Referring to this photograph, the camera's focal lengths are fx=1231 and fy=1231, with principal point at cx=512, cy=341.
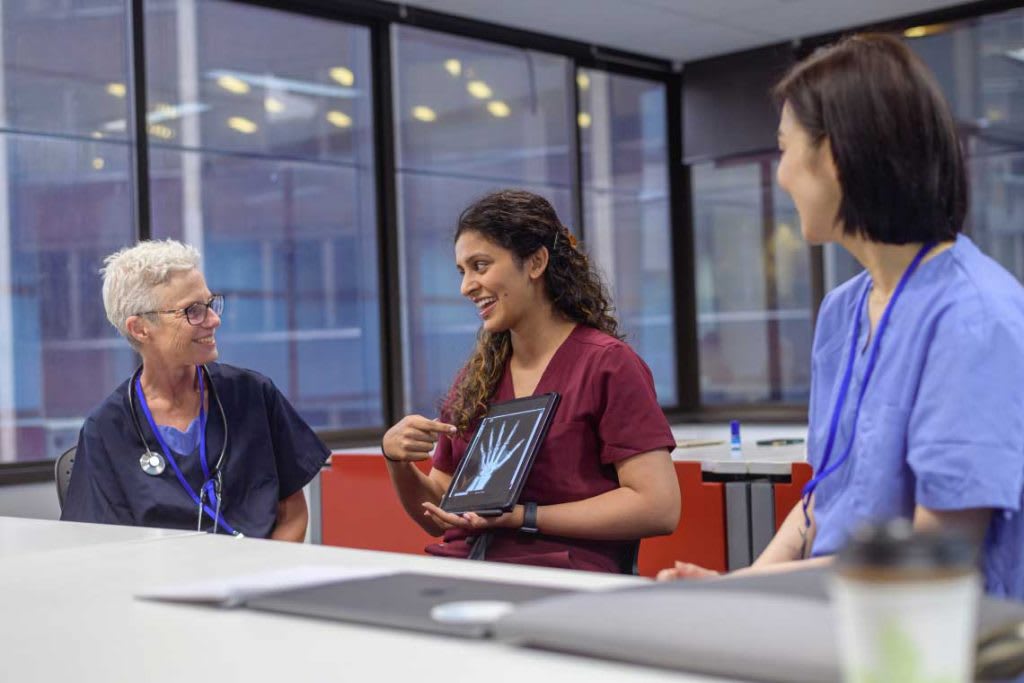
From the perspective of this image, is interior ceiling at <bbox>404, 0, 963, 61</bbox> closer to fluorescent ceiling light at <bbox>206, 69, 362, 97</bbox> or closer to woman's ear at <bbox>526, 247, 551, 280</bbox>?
fluorescent ceiling light at <bbox>206, 69, 362, 97</bbox>

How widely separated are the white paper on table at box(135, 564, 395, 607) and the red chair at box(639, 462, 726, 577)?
2288 millimetres

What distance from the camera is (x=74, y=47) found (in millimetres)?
4805

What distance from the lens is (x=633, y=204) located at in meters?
7.11

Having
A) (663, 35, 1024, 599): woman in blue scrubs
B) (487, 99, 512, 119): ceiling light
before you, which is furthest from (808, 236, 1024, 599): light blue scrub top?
(487, 99, 512, 119): ceiling light

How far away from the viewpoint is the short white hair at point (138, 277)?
275 cm

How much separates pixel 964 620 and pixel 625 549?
1.78 metres

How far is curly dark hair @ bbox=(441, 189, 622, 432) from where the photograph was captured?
2461mm

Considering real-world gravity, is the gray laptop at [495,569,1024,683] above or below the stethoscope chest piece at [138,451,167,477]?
above

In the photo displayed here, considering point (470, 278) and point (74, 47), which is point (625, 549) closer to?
point (470, 278)

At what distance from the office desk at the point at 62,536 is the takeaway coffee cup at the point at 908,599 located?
4.86 ft

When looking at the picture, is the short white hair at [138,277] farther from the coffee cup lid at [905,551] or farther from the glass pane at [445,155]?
the glass pane at [445,155]

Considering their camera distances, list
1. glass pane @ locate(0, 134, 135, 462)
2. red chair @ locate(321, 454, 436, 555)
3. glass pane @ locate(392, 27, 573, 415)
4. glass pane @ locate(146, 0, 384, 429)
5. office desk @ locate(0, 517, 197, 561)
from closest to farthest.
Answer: office desk @ locate(0, 517, 197, 561) → red chair @ locate(321, 454, 436, 555) → glass pane @ locate(0, 134, 135, 462) → glass pane @ locate(146, 0, 384, 429) → glass pane @ locate(392, 27, 573, 415)

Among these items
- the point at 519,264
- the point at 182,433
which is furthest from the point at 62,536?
the point at 519,264

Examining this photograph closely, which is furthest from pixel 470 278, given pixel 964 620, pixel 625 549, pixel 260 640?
pixel 964 620
